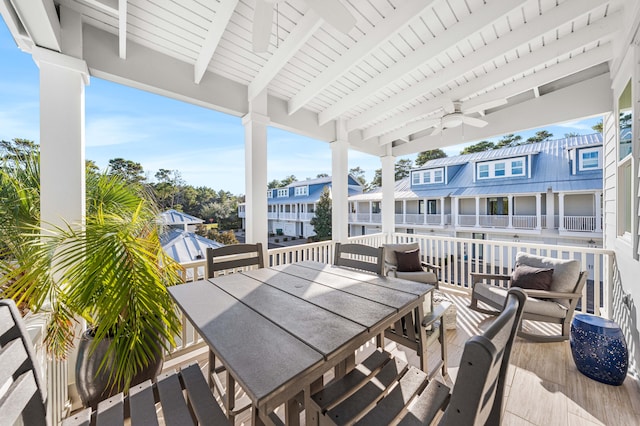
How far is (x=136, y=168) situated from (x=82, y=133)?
2108mm

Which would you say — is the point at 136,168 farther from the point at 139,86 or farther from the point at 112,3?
the point at 112,3

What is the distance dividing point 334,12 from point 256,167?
2.01m

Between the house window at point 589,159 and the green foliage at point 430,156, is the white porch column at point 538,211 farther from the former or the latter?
the green foliage at point 430,156

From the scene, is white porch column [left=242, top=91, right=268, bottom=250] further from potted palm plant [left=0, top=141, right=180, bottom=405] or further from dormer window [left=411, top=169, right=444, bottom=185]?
dormer window [left=411, top=169, right=444, bottom=185]

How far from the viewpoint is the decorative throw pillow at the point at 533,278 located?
285cm

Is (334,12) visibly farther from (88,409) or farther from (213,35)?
(88,409)

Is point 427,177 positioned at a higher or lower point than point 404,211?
higher

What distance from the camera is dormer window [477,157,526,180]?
9180mm

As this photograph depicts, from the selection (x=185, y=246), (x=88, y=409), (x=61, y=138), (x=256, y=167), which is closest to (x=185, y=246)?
(x=185, y=246)

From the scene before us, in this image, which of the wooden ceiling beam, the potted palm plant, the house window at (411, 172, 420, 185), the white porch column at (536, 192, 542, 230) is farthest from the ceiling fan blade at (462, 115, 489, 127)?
the house window at (411, 172, 420, 185)

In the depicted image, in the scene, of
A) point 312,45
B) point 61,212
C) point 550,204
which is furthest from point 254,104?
point 550,204

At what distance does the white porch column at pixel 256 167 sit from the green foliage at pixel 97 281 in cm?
128

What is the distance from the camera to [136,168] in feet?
13.1

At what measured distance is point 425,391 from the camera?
47.9 inches
